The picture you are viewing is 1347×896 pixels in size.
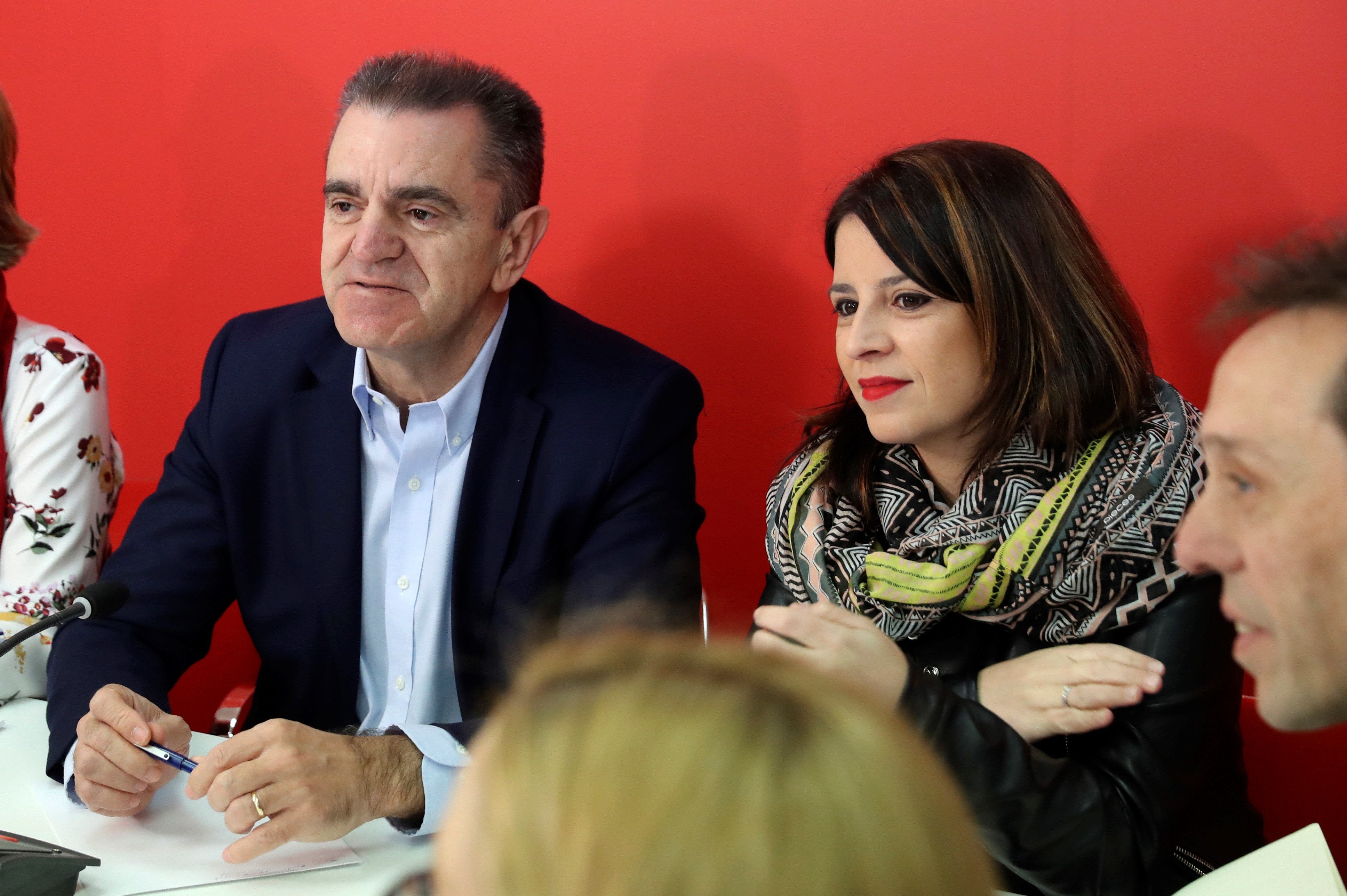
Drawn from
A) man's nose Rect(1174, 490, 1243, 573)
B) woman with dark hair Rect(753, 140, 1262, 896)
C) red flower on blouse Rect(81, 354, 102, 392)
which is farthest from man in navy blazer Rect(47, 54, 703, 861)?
man's nose Rect(1174, 490, 1243, 573)

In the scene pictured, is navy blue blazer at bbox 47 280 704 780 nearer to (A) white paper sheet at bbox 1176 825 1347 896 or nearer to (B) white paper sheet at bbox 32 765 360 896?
(B) white paper sheet at bbox 32 765 360 896

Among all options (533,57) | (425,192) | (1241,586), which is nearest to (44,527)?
(425,192)

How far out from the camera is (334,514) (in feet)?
6.14

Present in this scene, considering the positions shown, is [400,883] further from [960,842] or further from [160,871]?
[160,871]

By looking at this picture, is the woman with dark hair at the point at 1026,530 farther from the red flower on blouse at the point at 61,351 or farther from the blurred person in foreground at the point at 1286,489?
the red flower on blouse at the point at 61,351

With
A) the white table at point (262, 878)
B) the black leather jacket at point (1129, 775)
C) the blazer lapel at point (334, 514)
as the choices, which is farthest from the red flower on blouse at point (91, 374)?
the black leather jacket at point (1129, 775)

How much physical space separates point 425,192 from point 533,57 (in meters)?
0.60

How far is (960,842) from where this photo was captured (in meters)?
0.47

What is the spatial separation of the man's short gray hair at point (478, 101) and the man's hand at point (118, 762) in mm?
971

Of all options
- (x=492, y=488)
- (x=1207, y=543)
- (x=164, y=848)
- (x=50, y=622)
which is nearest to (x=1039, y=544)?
(x=1207, y=543)

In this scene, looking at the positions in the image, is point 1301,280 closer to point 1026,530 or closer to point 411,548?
point 1026,530

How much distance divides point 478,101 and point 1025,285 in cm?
94

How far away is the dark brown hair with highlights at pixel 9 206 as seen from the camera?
→ 6.80 ft

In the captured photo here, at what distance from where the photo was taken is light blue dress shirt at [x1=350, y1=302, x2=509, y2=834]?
1.89 meters
